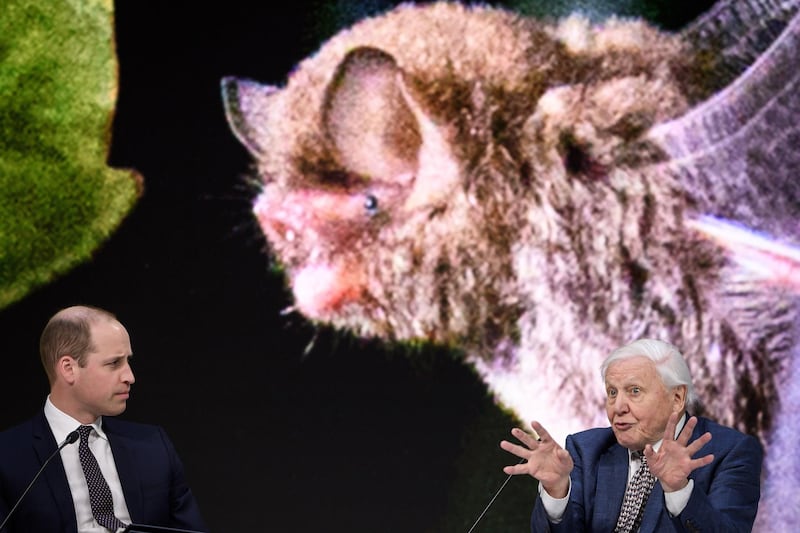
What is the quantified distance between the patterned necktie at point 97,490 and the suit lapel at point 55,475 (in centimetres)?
6

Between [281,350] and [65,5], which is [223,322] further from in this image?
[65,5]

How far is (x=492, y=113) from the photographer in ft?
13.9

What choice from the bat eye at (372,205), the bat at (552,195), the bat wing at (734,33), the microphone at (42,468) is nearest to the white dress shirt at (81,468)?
the microphone at (42,468)

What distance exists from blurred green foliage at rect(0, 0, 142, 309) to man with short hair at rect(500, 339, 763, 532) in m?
2.18

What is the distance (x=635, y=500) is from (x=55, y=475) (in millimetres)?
1457

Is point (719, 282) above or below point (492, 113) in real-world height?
below

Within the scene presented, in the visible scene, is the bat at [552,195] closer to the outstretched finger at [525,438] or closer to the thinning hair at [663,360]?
the thinning hair at [663,360]

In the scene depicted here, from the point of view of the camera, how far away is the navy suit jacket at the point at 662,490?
2.61 m

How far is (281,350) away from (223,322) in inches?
9.6

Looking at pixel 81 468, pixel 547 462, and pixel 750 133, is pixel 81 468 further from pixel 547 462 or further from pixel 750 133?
pixel 750 133

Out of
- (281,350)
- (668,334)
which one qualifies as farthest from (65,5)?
(668,334)

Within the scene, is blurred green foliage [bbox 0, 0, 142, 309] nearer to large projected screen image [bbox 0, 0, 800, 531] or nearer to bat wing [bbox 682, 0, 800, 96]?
large projected screen image [bbox 0, 0, 800, 531]

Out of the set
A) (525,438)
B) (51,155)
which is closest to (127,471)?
(525,438)

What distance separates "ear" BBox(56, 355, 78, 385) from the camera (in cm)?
302
